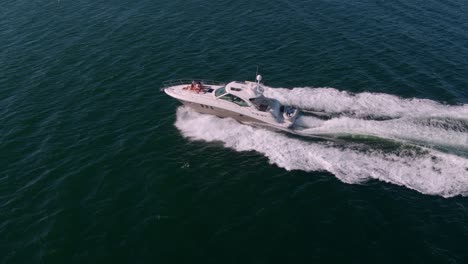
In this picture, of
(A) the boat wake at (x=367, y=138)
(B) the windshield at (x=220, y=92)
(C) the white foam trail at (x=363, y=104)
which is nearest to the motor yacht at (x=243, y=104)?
(B) the windshield at (x=220, y=92)

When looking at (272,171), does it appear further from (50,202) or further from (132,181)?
(50,202)

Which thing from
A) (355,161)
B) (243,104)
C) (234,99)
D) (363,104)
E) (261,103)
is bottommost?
(355,161)

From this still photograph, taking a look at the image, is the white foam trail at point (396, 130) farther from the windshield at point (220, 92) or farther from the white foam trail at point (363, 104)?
the windshield at point (220, 92)

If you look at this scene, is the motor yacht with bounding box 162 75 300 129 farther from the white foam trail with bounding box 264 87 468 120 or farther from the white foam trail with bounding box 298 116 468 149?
the white foam trail with bounding box 264 87 468 120

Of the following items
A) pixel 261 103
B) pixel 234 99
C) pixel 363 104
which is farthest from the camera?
pixel 363 104

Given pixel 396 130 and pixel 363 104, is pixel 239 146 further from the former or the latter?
pixel 396 130

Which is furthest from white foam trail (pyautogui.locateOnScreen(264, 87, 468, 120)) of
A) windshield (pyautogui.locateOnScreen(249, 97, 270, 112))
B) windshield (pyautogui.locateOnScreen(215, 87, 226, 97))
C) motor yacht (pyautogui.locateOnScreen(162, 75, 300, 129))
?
windshield (pyautogui.locateOnScreen(215, 87, 226, 97))

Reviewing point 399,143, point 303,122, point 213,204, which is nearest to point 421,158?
point 399,143

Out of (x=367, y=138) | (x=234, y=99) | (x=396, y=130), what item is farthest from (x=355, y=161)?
(x=234, y=99)
